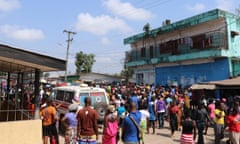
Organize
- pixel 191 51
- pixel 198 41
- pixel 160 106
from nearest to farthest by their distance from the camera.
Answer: pixel 160 106
pixel 198 41
pixel 191 51

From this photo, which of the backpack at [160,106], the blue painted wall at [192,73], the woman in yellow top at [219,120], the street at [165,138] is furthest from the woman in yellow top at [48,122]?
the blue painted wall at [192,73]

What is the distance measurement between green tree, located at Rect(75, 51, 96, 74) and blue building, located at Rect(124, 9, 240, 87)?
24.2 metres

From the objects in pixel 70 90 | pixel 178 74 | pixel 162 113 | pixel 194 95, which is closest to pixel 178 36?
pixel 178 74

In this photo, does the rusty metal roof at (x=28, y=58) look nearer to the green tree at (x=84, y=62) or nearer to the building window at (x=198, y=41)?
the building window at (x=198, y=41)

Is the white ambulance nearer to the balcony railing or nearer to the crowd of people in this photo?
the crowd of people

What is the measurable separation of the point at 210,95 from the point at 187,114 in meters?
12.3

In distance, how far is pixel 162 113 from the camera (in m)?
13.2

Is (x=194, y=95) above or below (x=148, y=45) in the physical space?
below

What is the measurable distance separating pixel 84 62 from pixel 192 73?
33.3 m

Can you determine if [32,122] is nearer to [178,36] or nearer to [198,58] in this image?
[198,58]

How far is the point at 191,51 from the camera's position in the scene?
22297 millimetres

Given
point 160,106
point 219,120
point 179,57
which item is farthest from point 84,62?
point 219,120

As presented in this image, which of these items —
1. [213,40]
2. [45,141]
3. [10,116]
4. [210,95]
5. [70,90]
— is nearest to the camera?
[45,141]

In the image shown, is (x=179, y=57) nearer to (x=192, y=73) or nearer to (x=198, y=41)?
(x=192, y=73)
